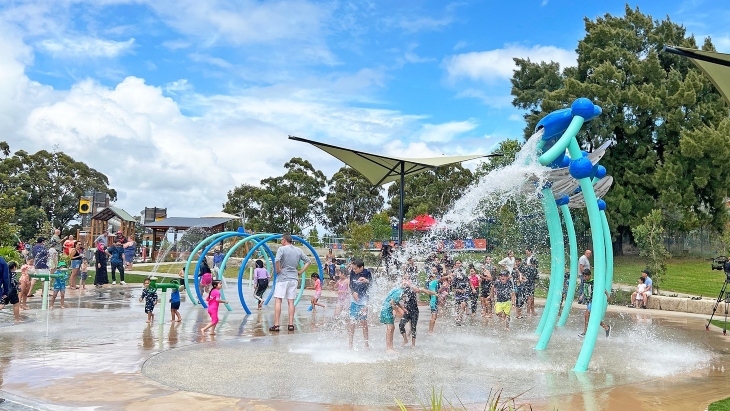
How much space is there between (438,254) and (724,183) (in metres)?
25.6

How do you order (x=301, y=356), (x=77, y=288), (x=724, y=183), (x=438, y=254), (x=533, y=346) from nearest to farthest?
(x=301, y=356)
(x=533, y=346)
(x=438, y=254)
(x=77, y=288)
(x=724, y=183)

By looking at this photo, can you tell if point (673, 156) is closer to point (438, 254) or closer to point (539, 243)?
point (539, 243)

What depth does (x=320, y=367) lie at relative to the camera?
299 inches

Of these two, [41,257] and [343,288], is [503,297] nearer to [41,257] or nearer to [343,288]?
[343,288]

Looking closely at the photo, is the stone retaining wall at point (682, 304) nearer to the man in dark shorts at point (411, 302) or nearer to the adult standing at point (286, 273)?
the man in dark shorts at point (411, 302)

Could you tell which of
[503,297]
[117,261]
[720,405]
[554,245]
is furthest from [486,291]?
[117,261]

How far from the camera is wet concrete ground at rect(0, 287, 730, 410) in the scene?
5.98m

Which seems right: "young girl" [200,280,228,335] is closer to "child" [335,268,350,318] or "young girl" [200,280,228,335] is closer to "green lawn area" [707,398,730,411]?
"child" [335,268,350,318]

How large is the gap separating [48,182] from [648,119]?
48808 millimetres

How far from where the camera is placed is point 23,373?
270 inches

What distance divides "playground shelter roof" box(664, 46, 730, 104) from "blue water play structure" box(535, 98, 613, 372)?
1327mm

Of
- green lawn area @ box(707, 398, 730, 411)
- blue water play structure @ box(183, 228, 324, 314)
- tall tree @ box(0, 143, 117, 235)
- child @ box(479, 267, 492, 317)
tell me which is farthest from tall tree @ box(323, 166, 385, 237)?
green lawn area @ box(707, 398, 730, 411)

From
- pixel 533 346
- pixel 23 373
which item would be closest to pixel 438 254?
pixel 533 346

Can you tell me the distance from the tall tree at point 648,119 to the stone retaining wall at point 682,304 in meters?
15.8
